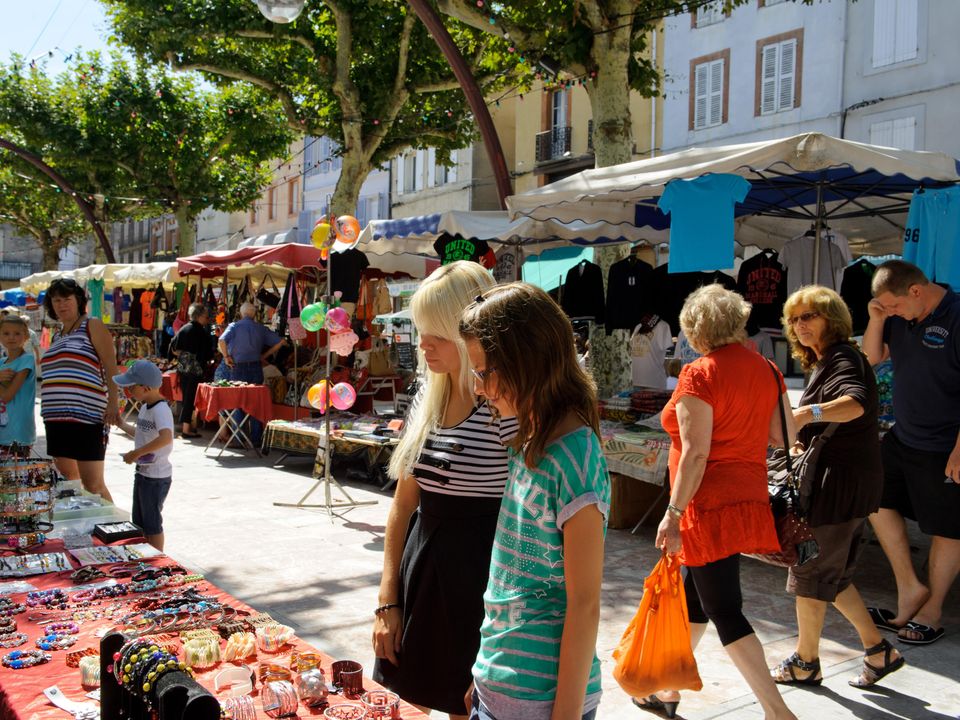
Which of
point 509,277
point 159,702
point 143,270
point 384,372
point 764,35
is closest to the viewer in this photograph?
point 159,702

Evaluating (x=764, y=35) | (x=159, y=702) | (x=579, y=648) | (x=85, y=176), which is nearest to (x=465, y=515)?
(x=579, y=648)

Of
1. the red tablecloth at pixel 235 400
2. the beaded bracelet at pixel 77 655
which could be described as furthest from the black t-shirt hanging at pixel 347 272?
the beaded bracelet at pixel 77 655

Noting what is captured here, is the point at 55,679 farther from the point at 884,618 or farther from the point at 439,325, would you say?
the point at 884,618

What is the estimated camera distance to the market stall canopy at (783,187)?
5.17 meters

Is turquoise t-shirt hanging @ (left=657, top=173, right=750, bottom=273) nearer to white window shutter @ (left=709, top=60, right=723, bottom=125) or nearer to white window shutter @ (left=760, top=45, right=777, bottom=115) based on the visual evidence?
white window shutter @ (left=760, top=45, right=777, bottom=115)

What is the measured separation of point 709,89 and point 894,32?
4675 millimetres

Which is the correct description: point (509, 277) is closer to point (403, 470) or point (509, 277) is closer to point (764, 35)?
point (403, 470)

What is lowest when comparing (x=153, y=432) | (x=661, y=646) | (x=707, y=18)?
(x=661, y=646)

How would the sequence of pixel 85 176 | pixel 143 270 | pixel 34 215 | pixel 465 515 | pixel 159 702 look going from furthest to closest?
1. pixel 34 215
2. pixel 85 176
3. pixel 143 270
4. pixel 465 515
5. pixel 159 702

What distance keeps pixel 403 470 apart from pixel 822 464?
2273 mm

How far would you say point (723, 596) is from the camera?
311 cm

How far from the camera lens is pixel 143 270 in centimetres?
1462

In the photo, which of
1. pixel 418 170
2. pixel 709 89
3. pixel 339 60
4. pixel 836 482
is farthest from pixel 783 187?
pixel 418 170

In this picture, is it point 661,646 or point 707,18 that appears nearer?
point 661,646
